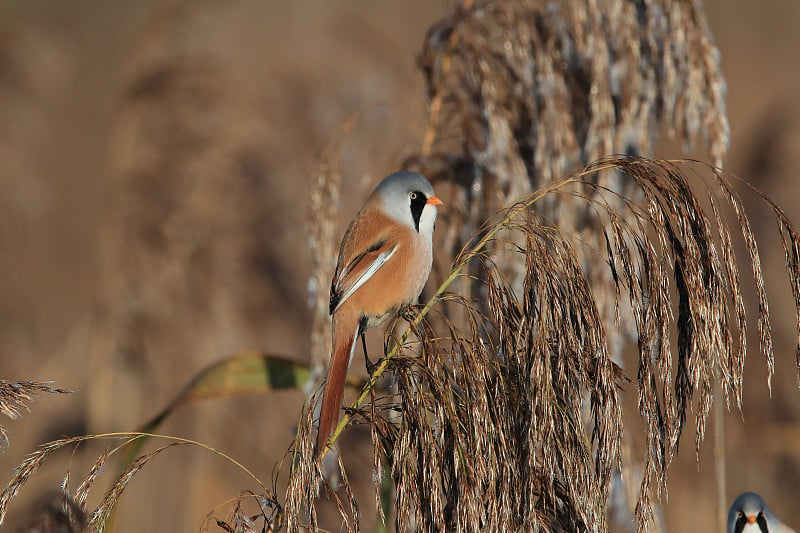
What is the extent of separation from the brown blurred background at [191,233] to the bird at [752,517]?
1.17 feet

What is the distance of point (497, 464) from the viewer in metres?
1.80

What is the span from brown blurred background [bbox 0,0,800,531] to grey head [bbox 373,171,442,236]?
632 mm

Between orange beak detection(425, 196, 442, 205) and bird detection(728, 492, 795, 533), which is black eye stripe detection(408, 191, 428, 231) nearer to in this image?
orange beak detection(425, 196, 442, 205)

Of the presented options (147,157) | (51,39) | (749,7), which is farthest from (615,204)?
(749,7)

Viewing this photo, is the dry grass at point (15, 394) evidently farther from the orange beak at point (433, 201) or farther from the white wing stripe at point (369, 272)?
the orange beak at point (433, 201)

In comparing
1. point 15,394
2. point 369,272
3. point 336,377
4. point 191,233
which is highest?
point 191,233

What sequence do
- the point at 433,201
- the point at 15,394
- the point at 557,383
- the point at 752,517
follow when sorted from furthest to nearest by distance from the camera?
the point at 752,517 → the point at 433,201 → the point at 557,383 → the point at 15,394

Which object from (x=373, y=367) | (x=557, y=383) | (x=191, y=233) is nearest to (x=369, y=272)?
(x=373, y=367)

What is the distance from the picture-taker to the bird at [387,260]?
2693 mm

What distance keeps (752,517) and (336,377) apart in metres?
1.88

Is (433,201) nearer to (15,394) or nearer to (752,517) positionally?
(15,394)

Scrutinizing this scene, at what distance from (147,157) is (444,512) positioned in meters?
2.60

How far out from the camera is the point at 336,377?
7.50 ft

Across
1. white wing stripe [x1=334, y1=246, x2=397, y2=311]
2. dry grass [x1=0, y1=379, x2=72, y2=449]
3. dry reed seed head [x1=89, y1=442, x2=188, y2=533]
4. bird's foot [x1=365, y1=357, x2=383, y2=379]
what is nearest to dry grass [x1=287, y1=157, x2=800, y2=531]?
bird's foot [x1=365, y1=357, x2=383, y2=379]
